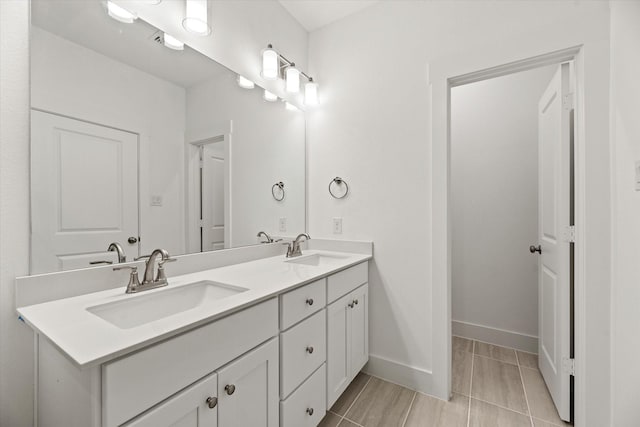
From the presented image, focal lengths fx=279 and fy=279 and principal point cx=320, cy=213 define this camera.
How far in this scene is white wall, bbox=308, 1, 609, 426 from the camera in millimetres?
1350

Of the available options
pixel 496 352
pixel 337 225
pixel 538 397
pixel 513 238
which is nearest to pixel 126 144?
pixel 337 225

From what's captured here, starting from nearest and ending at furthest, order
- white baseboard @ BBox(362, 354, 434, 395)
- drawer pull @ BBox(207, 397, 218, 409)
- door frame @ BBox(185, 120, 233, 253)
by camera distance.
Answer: drawer pull @ BBox(207, 397, 218, 409), door frame @ BBox(185, 120, 233, 253), white baseboard @ BBox(362, 354, 434, 395)

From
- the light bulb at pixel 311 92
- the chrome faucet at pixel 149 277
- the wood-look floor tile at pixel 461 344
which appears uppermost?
the light bulb at pixel 311 92

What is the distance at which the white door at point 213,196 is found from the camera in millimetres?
1545

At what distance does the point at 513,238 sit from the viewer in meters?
2.35

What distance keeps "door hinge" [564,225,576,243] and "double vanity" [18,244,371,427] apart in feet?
3.89

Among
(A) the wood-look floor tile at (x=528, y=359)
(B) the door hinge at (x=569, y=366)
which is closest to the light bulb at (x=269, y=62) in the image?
(B) the door hinge at (x=569, y=366)

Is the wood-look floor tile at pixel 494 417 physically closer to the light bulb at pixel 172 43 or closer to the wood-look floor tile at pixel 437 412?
the wood-look floor tile at pixel 437 412

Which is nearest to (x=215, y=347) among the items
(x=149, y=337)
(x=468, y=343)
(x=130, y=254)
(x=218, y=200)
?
(x=149, y=337)

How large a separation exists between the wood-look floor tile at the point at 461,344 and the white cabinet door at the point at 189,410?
2125mm

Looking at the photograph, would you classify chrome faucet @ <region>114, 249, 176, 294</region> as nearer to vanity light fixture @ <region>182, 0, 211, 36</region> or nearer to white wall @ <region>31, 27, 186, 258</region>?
white wall @ <region>31, 27, 186, 258</region>

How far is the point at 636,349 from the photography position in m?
Result: 1.23

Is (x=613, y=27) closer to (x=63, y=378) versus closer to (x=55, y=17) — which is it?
(x=55, y=17)

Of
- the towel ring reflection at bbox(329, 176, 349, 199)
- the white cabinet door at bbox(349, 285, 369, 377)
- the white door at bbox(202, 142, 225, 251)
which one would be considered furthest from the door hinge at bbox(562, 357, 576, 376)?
the white door at bbox(202, 142, 225, 251)
